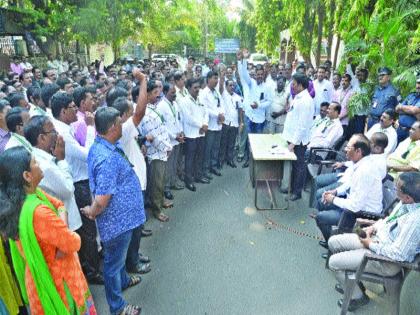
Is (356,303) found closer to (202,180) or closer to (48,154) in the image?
(48,154)

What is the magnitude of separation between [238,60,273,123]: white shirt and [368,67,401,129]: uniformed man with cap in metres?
2.02

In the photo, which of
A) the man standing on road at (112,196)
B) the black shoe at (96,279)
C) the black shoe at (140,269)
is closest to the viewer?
the man standing on road at (112,196)

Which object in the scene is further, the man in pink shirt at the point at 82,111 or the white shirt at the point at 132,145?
the man in pink shirt at the point at 82,111

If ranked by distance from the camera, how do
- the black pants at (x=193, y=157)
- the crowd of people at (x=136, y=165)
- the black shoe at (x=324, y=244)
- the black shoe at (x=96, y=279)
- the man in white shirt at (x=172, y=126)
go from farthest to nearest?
1. the black pants at (x=193, y=157)
2. the man in white shirt at (x=172, y=126)
3. the black shoe at (x=324, y=244)
4. the black shoe at (x=96, y=279)
5. the crowd of people at (x=136, y=165)

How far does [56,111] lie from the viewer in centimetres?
338

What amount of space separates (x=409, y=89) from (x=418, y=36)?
2.71ft

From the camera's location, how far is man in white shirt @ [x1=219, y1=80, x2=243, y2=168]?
7.07 metres

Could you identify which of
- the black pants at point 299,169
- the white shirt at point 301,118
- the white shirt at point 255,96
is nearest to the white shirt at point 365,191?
the white shirt at point 301,118

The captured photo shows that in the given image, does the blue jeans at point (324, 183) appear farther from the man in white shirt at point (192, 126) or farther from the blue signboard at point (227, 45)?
the blue signboard at point (227, 45)

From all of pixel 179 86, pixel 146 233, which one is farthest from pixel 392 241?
A: pixel 179 86

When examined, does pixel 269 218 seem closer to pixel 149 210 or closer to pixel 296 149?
pixel 296 149

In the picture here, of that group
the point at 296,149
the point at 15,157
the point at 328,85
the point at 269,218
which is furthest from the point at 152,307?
the point at 328,85

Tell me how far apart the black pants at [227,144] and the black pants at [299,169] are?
1.88 m

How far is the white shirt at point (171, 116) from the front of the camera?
5.27m
